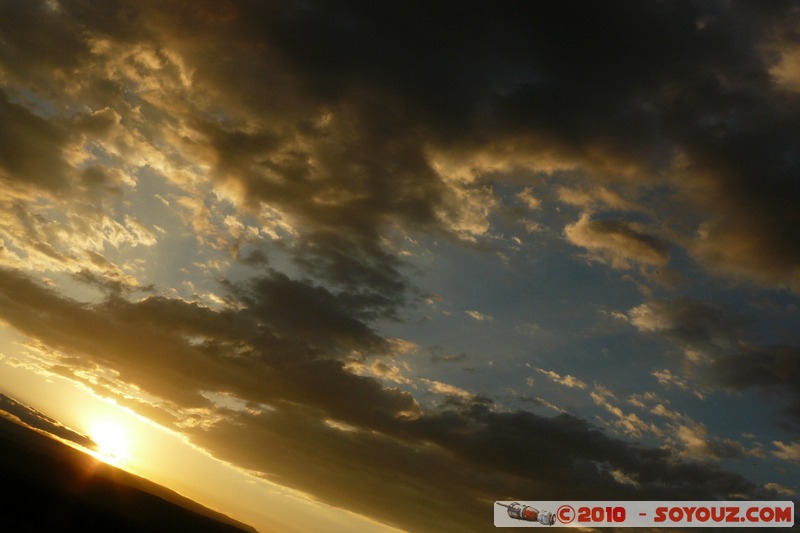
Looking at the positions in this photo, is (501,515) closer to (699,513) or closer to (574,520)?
(574,520)

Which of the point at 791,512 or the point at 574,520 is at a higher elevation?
the point at 791,512

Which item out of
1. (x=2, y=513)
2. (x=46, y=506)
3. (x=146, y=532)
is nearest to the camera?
(x=2, y=513)

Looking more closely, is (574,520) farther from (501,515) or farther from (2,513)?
(2,513)

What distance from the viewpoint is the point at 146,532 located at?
164 meters

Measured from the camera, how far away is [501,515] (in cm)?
7250

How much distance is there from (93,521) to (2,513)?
123 feet

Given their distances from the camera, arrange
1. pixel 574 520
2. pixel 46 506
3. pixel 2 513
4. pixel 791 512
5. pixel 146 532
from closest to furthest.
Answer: pixel 791 512 → pixel 574 520 → pixel 2 513 → pixel 46 506 → pixel 146 532

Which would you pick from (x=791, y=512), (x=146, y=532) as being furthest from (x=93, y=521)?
(x=791, y=512)

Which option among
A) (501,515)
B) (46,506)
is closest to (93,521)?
(46,506)

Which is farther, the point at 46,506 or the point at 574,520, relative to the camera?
the point at 46,506

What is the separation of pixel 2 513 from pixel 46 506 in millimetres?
29317

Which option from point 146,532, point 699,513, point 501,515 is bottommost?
point 146,532

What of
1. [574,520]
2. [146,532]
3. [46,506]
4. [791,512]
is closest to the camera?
[791,512]

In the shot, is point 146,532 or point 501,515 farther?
point 146,532
